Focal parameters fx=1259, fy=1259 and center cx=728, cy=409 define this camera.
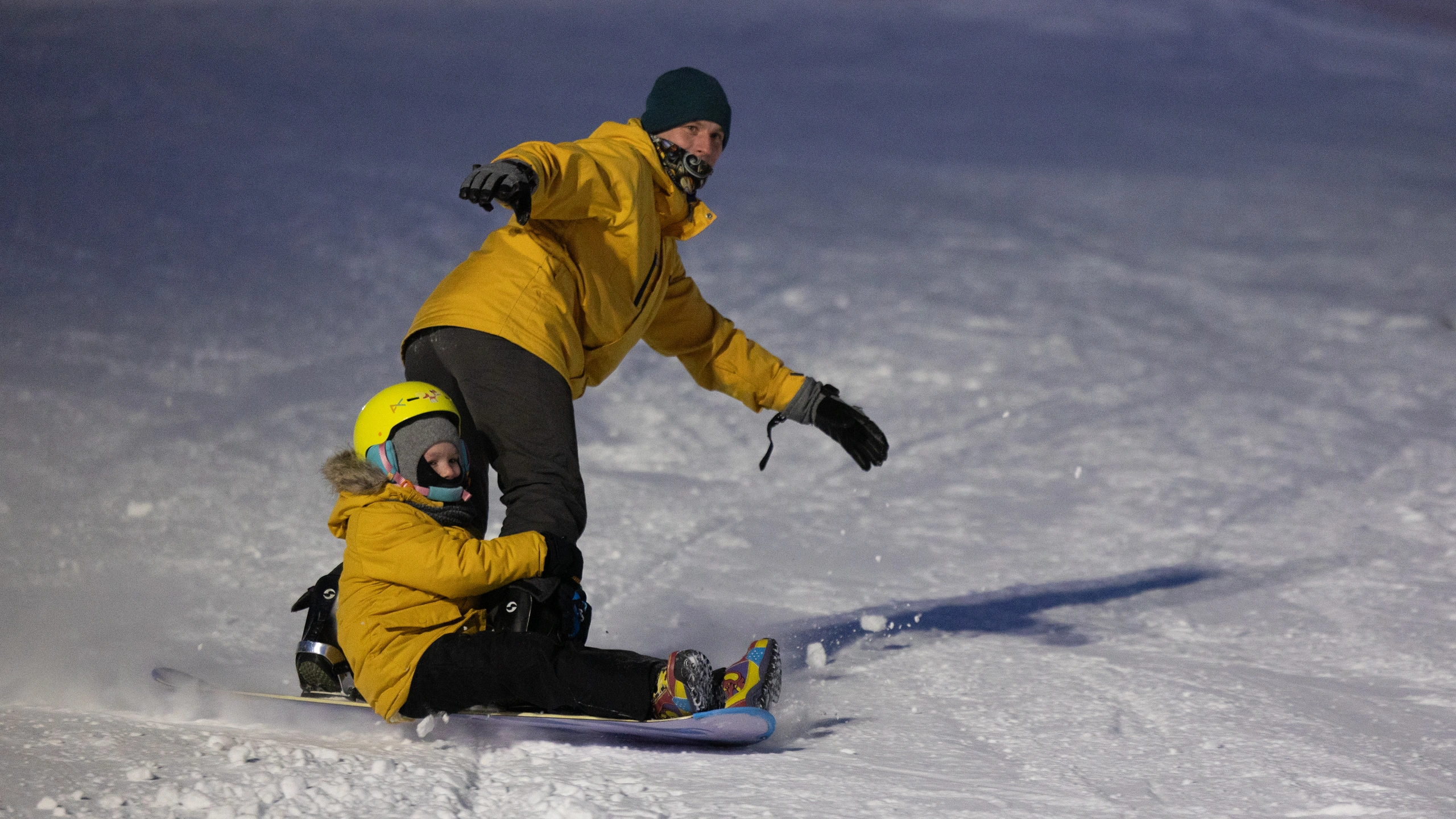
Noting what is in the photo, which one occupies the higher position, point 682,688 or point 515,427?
point 515,427

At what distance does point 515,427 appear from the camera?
291 cm

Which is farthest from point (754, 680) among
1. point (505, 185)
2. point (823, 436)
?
point (823, 436)

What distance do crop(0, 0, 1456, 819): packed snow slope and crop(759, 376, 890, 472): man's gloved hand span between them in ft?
1.84

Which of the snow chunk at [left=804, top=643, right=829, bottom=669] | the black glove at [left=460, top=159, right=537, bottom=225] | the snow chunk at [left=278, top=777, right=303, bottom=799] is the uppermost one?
the black glove at [left=460, top=159, right=537, bottom=225]

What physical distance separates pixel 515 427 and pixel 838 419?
1169 millimetres

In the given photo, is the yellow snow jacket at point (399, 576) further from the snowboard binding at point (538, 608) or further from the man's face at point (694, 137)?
the man's face at point (694, 137)

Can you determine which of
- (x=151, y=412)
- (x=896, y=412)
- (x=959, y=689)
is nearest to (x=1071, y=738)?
(x=959, y=689)

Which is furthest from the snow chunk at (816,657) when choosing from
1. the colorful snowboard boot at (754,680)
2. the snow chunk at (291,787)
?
the snow chunk at (291,787)

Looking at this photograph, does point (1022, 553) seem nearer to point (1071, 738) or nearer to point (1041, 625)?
point (1041, 625)

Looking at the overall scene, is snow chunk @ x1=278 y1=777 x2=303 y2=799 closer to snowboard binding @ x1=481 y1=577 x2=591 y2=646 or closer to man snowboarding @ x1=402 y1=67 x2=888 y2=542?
snowboard binding @ x1=481 y1=577 x2=591 y2=646

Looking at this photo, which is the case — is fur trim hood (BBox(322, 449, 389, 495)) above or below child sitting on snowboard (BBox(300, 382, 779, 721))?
above

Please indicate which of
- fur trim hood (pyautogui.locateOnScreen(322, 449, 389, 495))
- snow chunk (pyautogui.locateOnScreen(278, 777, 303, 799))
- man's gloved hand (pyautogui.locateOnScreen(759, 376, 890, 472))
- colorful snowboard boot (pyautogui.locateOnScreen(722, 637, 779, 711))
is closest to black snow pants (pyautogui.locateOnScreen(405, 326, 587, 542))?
fur trim hood (pyautogui.locateOnScreen(322, 449, 389, 495))

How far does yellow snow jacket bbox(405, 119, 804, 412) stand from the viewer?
2924 mm

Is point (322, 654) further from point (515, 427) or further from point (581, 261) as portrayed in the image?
point (581, 261)
